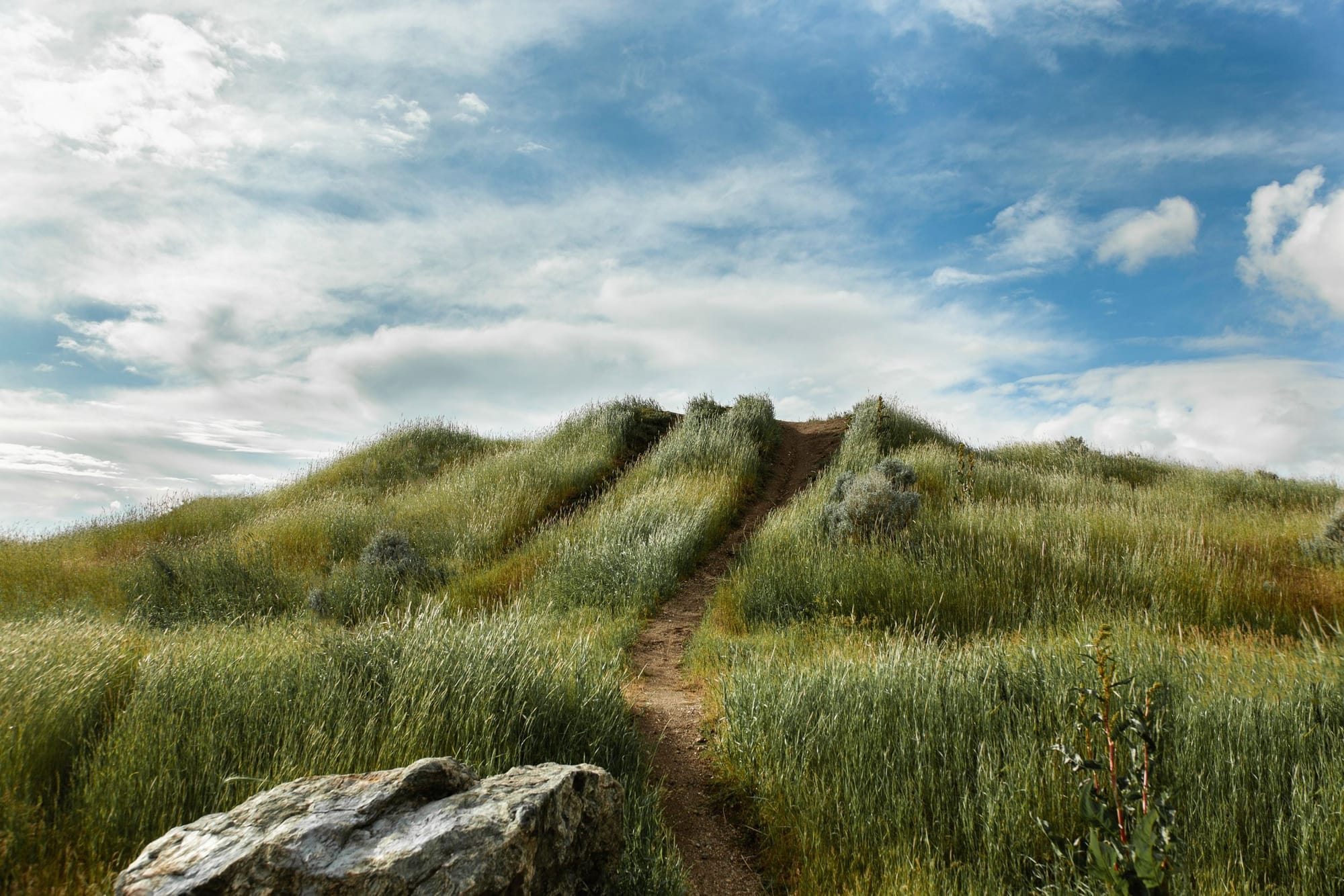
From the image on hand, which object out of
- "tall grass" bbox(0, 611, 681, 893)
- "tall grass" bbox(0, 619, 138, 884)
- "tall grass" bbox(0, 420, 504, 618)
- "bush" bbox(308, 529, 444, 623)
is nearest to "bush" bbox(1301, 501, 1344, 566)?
"tall grass" bbox(0, 611, 681, 893)

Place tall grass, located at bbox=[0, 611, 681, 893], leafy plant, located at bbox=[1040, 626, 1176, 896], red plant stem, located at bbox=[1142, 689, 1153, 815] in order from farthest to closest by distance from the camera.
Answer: tall grass, located at bbox=[0, 611, 681, 893] < red plant stem, located at bbox=[1142, 689, 1153, 815] < leafy plant, located at bbox=[1040, 626, 1176, 896]

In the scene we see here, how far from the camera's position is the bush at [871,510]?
36.8 feet

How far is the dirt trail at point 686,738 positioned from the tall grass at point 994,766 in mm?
245

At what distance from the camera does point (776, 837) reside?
463 cm

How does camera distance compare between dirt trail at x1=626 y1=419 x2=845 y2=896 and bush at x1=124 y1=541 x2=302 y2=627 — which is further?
bush at x1=124 y1=541 x2=302 y2=627

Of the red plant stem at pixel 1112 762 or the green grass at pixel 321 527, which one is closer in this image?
the red plant stem at pixel 1112 762

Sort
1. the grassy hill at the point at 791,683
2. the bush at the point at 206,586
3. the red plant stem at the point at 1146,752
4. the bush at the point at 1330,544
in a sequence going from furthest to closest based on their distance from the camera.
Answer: the bush at the point at 1330,544
the bush at the point at 206,586
the grassy hill at the point at 791,683
the red plant stem at the point at 1146,752

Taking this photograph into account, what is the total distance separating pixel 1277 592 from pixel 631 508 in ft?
30.2

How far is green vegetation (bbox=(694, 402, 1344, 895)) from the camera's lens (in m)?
4.09

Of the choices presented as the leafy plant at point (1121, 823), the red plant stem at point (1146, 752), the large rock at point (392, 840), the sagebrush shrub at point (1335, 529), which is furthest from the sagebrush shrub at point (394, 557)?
the sagebrush shrub at point (1335, 529)

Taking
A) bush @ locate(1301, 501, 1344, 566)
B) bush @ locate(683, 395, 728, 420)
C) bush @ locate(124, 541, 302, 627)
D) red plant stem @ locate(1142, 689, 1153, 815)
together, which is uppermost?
bush @ locate(683, 395, 728, 420)

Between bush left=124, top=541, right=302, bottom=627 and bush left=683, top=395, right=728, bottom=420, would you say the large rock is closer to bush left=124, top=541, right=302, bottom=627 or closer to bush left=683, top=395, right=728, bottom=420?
bush left=124, top=541, right=302, bottom=627

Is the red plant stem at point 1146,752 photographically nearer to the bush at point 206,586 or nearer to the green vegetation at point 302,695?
the green vegetation at point 302,695

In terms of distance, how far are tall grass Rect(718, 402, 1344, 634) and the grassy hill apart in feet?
0.19
